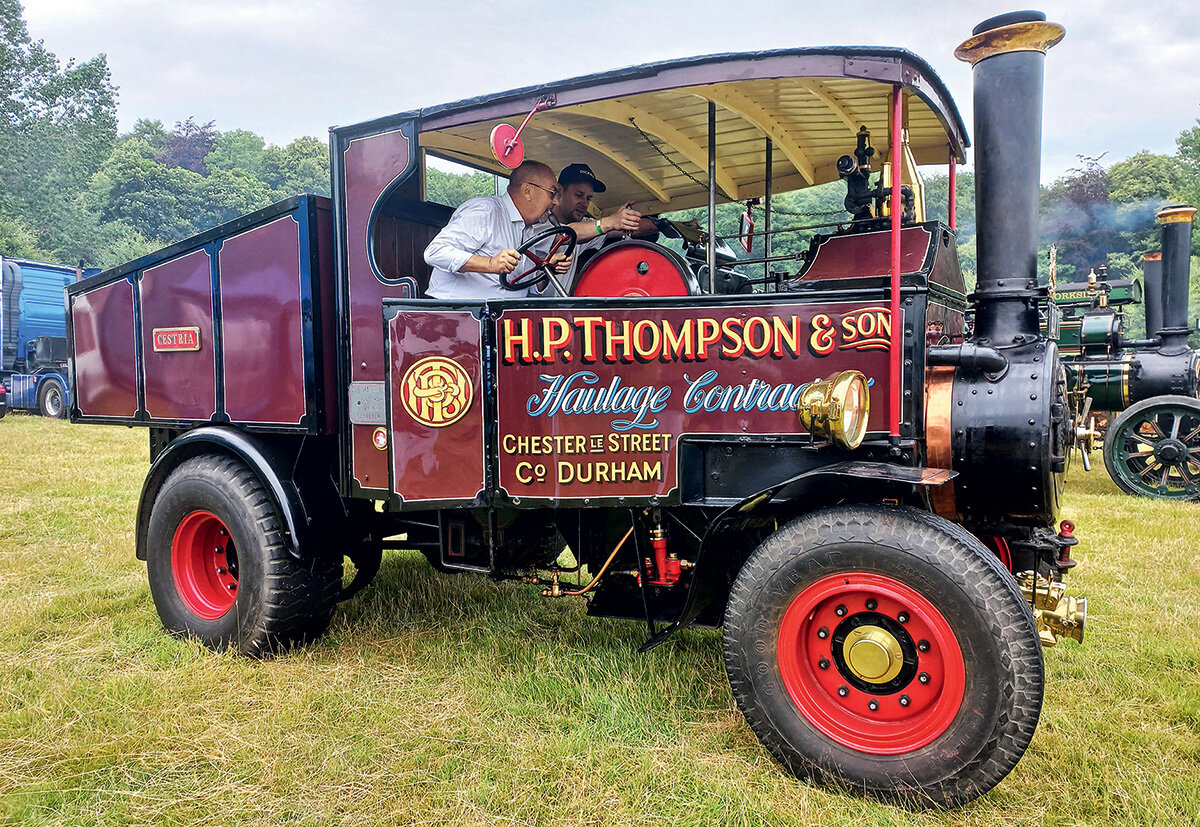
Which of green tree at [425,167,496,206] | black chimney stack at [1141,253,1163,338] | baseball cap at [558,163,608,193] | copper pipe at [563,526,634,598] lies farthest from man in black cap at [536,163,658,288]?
green tree at [425,167,496,206]

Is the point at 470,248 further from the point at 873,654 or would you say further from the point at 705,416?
the point at 873,654

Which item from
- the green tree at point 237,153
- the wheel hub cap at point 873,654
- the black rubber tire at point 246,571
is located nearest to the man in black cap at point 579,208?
the black rubber tire at point 246,571

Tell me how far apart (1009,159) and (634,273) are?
1.46 meters

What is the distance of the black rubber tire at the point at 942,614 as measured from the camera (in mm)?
2320

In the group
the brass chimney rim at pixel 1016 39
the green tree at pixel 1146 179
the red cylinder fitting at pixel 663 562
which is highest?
the green tree at pixel 1146 179

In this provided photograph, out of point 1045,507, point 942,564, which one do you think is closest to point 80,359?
point 942,564

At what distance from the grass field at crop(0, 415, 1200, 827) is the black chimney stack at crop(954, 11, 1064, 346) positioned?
157 centimetres

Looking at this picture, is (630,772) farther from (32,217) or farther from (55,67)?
(55,67)

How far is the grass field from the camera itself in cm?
250

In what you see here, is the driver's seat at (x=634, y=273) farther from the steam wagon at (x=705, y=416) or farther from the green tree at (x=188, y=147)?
the green tree at (x=188, y=147)

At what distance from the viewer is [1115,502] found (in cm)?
769

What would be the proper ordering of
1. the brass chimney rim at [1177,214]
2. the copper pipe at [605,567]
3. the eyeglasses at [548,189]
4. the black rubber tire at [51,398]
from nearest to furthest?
the copper pipe at [605,567], the eyeglasses at [548,189], the brass chimney rim at [1177,214], the black rubber tire at [51,398]

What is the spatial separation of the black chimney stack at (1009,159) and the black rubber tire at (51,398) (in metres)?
18.9

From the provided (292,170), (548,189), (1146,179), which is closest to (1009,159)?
(548,189)
